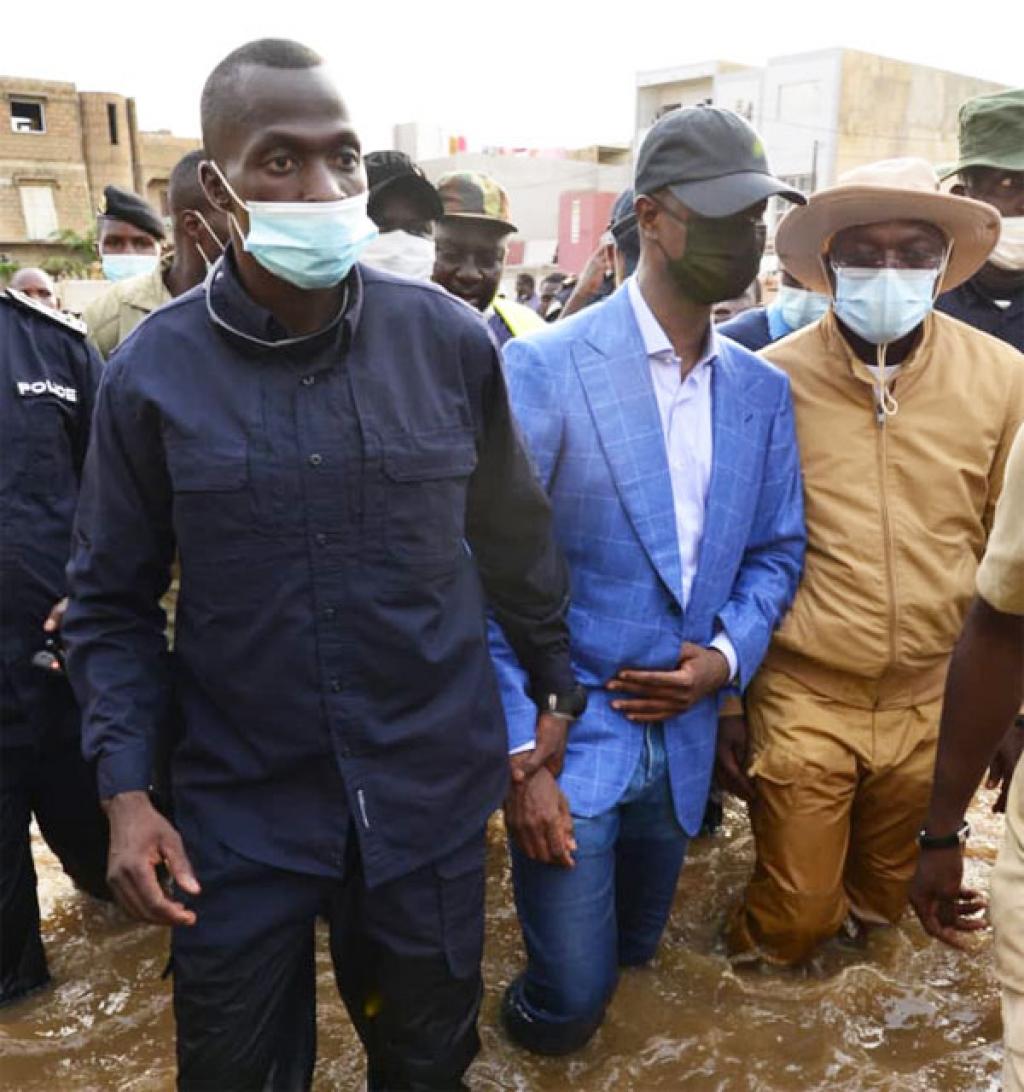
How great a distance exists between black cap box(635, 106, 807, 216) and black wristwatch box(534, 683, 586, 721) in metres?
1.17

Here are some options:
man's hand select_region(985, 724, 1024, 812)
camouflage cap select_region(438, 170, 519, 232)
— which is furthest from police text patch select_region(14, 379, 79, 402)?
man's hand select_region(985, 724, 1024, 812)

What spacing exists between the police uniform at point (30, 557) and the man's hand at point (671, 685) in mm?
1537

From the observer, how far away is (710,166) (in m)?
2.44

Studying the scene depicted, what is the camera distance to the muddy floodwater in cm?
267

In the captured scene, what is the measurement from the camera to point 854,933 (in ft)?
10.5

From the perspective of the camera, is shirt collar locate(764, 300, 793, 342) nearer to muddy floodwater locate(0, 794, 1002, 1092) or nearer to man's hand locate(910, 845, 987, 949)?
muddy floodwater locate(0, 794, 1002, 1092)

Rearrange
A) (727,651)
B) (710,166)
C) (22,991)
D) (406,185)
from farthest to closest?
(406,185) < (22,991) < (727,651) < (710,166)

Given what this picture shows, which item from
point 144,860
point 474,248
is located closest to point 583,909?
point 144,860

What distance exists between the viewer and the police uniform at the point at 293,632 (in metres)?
1.78

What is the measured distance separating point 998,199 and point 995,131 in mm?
236

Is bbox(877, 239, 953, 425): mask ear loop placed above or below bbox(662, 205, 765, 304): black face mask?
below

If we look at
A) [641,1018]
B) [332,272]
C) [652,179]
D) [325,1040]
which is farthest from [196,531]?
[641,1018]

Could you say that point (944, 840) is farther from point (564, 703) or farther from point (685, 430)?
point (685, 430)

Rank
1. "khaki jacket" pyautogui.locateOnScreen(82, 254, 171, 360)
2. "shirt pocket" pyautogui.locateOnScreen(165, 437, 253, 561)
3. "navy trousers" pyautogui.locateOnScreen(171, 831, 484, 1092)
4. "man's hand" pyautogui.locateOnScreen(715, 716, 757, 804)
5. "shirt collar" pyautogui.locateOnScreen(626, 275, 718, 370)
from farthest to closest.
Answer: "khaki jacket" pyautogui.locateOnScreen(82, 254, 171, 360) < "man's hand" pyautogui.locateOnScreen(715, 716, 757, 804) < "shirt collar" pyautogui.locateOnScreen(626, 275, 718, 370) < "navy trousers" pyautogui.locateOnScreen(171, 831, 484, 1092) < "shirt pocket" pyautogui.locateOnScreen(165, 437, 253, 561)
